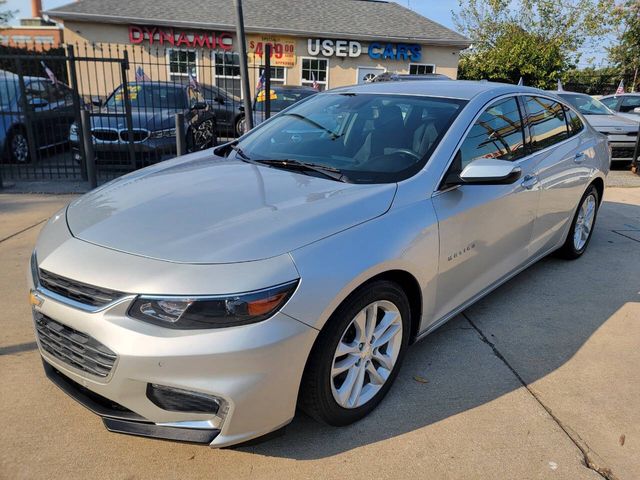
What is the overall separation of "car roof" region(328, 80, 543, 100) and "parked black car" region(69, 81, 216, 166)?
552 centimetres

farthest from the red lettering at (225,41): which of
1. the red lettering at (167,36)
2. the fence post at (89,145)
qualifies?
the fence post at (89,145)

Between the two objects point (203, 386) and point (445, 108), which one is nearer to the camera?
point (203, 386)

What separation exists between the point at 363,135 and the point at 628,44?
105 ft

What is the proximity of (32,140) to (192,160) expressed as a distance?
6.06m

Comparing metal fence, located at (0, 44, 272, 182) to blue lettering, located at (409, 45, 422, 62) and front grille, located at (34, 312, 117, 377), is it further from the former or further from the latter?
blue lettering, located at (409, 45, 422, 62)

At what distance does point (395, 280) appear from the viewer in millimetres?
2662

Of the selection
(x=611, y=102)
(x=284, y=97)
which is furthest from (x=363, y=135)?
(x=611, y=102)

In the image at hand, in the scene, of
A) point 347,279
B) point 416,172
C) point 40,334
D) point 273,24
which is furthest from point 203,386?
→ point 273,24

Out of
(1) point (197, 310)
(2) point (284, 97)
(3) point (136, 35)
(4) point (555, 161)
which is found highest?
(3) point (136, 35)

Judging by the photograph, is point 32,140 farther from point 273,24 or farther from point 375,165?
point 273,24

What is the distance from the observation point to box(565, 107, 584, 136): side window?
15.4 feet

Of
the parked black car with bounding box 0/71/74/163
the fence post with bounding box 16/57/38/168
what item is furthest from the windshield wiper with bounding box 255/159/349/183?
the parked black car with bounding box 0/71/74/163

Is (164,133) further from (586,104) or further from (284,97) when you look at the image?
(586,104)

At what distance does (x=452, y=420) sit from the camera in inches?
106
